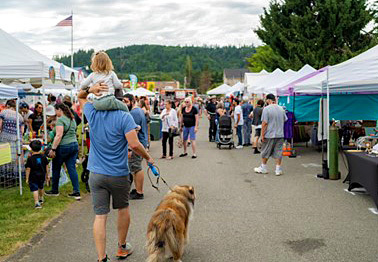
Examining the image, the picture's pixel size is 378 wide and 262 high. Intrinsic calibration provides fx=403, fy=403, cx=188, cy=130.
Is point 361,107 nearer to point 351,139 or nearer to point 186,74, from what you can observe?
point 351,139

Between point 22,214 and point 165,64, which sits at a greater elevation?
point 165,64

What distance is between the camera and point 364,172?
7.35m

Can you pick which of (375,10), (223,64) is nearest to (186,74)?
(223,64)

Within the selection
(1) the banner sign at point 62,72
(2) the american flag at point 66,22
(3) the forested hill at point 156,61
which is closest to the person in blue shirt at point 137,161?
(1) the banner sign at point 62,72

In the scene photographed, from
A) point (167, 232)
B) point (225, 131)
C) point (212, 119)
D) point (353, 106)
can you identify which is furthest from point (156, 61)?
point (167, 232)

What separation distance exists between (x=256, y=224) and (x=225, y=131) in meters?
9.77

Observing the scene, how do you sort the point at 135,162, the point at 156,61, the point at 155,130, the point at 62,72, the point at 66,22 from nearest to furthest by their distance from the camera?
the point at 135,162 → the point at 62,72 → the point at 66,22 → the point at 155,130 → the point at 156,61

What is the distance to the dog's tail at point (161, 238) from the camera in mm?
3941

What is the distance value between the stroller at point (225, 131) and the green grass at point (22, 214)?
7.84m

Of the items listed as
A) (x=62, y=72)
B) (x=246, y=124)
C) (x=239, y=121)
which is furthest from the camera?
(x=246, y=124)

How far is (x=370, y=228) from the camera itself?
584cm

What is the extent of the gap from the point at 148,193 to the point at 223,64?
189715 millimetres

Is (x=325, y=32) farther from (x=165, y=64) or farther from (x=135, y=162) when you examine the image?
(x=165, y=64)

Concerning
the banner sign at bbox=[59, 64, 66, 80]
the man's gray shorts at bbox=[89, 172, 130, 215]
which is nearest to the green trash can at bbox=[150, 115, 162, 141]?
the banner sign at bbox=[59, 64, 66, 80]
